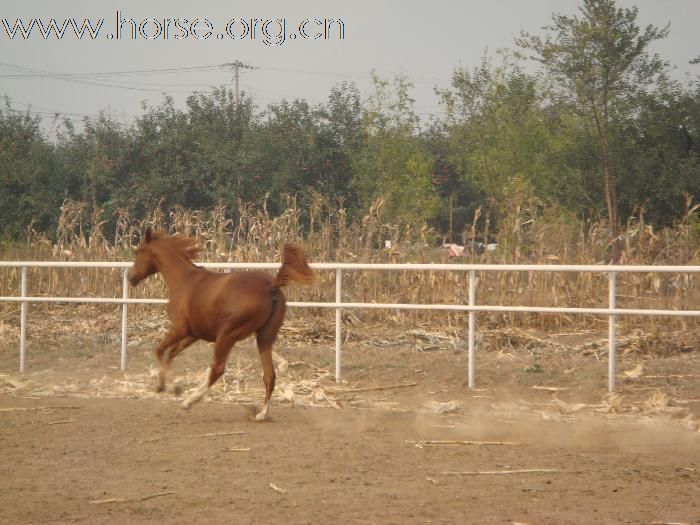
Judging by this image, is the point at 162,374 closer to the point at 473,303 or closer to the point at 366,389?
the point at 366,389

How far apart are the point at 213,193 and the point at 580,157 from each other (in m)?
13.7

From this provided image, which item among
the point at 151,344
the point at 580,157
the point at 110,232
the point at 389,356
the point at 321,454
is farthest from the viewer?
the point at 110,232

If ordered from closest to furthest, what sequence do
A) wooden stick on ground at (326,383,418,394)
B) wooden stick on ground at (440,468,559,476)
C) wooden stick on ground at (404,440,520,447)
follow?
wooden stick on ground at (440,468,559,476), wooden stick on ground at (404,440,520,447), wooden stick on ground at (326,383,418,394)

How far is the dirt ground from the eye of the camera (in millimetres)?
5172

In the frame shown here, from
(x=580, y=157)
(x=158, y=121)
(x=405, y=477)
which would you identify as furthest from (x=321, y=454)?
(x=158, y=121)

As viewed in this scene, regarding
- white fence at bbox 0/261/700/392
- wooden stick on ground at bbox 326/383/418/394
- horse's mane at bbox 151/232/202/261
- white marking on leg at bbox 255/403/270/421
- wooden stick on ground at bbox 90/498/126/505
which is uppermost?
horse's mane at bbox 151/232/202/261

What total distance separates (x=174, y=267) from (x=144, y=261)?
42cm

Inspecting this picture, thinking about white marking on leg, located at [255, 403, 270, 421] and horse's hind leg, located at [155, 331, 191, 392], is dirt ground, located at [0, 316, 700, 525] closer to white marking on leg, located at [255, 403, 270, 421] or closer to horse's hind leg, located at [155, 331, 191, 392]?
white marking on leg, located at [255, 403, 270, 421]

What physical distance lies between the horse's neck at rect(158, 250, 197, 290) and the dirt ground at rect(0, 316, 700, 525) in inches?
45.7

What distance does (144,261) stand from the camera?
8789 millimetres

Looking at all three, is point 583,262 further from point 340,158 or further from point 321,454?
point 340,158

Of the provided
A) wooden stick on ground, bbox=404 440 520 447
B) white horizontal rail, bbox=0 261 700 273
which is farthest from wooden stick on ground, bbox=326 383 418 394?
wooden stick on ground, bbox=404 440 520 447

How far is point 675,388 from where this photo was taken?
9383mm

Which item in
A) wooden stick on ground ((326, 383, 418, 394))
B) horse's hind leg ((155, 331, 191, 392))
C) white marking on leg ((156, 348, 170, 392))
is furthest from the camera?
wooden stick on ground ((326, 383, 418, 394))
